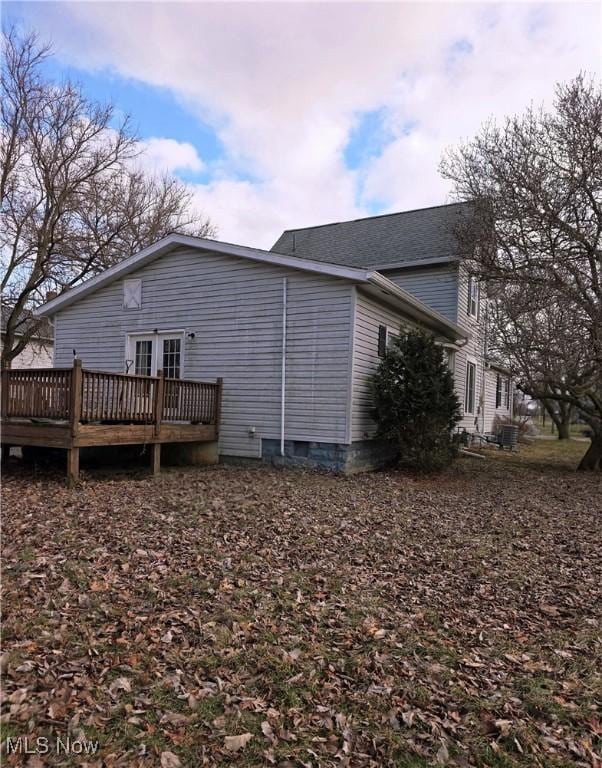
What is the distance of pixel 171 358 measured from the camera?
11133 mm

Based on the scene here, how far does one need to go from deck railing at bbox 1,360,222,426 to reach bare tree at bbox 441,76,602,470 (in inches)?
293

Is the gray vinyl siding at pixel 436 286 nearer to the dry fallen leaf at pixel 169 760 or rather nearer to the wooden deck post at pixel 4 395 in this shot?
the wooden deck post at pixel 4 395

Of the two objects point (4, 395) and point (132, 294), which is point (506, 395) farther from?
point (4, 395)

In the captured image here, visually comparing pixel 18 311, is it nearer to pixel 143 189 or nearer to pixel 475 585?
pixel 143 189

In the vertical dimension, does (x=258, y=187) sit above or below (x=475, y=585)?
above

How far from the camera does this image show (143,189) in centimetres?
1983

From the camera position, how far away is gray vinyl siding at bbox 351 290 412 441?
30.3 ft

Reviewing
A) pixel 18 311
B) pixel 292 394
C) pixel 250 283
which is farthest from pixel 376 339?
pixel 18 311

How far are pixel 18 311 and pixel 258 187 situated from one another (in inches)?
383

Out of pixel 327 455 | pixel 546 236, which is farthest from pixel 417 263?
pixel 327 455

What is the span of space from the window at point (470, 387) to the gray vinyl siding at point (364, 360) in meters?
7.31

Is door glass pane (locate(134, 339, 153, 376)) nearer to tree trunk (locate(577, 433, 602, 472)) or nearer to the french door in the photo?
the french door

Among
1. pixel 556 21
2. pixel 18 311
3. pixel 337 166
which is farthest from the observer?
pixel 18 311

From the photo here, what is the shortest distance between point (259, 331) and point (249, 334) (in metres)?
0.25
